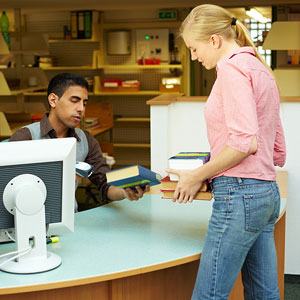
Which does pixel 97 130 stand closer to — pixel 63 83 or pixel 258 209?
pixel 63 83

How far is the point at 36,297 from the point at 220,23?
112 cm

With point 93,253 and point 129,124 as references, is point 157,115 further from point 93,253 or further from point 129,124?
point 129,124

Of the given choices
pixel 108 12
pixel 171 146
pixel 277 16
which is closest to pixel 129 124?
pixel 108 12

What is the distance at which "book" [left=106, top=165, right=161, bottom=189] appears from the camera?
2.31 m

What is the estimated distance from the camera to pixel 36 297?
6.43ft

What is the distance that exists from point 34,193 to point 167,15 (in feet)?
20.9

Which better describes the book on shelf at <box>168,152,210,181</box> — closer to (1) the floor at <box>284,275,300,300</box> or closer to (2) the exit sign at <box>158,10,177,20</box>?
(1) the floor at <box>284,275,300,300</box>

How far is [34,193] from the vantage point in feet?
6.30

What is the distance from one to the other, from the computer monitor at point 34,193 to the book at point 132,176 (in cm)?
34

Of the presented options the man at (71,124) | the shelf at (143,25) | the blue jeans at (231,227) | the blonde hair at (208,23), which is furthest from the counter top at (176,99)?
the shelf at (143,25)

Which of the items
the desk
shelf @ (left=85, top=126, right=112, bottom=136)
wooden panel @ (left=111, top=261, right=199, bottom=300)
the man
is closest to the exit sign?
shelf @ (left=85, top=126, right=112, bottom=136)

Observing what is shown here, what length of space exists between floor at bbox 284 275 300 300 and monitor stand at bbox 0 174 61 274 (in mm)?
2081

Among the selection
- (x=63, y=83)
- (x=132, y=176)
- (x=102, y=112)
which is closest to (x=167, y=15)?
(x=102, y=112)

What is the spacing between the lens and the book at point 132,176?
2.31 meters
